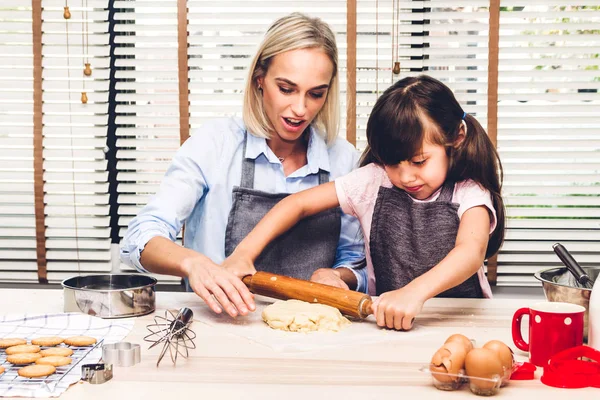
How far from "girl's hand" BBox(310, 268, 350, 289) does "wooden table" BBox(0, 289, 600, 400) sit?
0.42 metres

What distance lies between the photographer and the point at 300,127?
2117 mm

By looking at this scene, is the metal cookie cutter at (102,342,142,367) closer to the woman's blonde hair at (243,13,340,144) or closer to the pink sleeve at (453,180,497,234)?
the pink sleeve at (453,180,497,234)

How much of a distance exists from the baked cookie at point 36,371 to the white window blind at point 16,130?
2153mm

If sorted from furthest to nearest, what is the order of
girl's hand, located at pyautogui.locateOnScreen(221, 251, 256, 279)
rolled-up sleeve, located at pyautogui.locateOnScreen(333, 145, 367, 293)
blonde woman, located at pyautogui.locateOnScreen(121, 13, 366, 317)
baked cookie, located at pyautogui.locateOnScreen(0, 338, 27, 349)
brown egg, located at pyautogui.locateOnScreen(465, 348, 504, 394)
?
rolled-up sleeve, located at pyautogui.locateOnScreen(333, 145, 367, 293)
blonde woman, located at pyautogui.locateOnScreen(121, 13, 366, 317)
girl's hand, located at pyautogui.locateOnScreen(221, 251, 256, 279)
baked cookie, located at pyautogui.locateOnScreen(0, 338, 27, 349)
brown egg, located at pyautogui.locateOnScreen(465, 348, 504, 394)

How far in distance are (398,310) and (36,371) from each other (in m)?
0.77

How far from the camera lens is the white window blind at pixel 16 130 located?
3186 mm

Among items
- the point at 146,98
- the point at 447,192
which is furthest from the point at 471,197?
the point at 146,98

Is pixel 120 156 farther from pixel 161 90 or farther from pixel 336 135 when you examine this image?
pixel 336 135

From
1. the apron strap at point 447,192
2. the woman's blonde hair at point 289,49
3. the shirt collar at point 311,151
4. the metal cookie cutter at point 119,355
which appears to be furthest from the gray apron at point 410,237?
the metal cookie cutter at point 119,355

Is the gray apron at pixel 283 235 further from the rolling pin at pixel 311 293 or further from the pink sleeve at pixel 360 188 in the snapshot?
the rolling pin at pixel 311 293

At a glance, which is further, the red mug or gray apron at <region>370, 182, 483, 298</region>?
gray apron at <region>370, 182, 483, 298</region>

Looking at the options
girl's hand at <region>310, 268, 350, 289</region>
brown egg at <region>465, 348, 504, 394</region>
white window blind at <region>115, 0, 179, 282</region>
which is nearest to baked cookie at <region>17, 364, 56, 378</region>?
brown egg at <region>465, 348, 504, 394</region>

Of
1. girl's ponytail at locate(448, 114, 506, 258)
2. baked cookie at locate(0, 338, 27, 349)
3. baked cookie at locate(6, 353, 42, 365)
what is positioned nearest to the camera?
baked cookie at locate(6, 353, 42, 365)

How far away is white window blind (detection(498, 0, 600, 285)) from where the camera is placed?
311 cm
